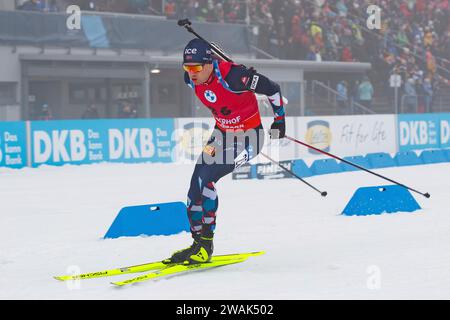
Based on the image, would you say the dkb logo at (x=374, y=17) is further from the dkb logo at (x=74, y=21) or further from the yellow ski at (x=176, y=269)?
the yellow ski at (x=176, y=269)

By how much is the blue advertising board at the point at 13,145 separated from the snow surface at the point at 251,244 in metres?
2.77

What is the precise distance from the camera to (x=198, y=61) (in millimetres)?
6941

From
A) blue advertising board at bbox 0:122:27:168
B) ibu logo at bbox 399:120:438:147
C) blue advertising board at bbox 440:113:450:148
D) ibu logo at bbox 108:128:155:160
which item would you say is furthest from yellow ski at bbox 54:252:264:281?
blue advertising board at bbox 440:113:450:148

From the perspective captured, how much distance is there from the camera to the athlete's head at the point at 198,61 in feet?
22.8

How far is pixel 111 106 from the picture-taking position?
25188 mm

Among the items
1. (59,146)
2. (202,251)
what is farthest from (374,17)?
(202,251)

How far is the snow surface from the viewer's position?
20.5ft

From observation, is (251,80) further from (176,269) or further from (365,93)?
(365,93)

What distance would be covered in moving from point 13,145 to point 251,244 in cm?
1080

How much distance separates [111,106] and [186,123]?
551 cm

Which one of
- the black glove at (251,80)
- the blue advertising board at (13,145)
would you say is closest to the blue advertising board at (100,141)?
the blue advertising board at (13,145)

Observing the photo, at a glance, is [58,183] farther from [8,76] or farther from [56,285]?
[56,285]

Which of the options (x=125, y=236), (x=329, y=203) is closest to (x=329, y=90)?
(x=329, y=203)

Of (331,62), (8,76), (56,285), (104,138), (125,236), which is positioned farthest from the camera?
(331,62)
